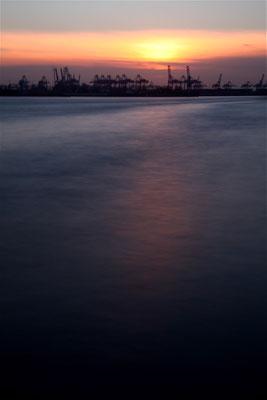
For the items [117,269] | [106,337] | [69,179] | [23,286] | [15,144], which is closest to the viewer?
[106,337]

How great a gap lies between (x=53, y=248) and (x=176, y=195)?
9.34 ft

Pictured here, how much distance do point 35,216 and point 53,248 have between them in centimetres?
127

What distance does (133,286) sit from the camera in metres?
3.17

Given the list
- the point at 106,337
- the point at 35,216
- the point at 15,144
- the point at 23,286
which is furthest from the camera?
the point at 15,144

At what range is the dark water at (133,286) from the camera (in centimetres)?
211

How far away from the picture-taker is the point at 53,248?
3982 millimetres

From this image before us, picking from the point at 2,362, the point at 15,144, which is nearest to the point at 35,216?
the point at 2,362

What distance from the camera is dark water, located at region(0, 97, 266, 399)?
211cm

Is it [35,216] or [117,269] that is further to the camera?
[35,216]

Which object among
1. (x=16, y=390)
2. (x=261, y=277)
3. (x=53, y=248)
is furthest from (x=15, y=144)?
(x=16, y=390)

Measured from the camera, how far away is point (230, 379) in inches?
81.0

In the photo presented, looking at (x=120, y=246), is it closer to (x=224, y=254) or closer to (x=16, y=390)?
(x=224, y=254)

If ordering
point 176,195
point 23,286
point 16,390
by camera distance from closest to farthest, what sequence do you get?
point 16,390 < point 23,286 < point 176,195

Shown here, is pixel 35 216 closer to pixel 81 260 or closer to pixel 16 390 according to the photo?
pixel 81 260
